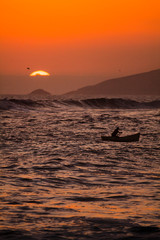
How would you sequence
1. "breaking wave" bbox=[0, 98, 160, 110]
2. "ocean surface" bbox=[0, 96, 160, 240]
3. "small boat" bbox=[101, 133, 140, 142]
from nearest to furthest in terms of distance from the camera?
"ocean surface" bbox=[0, 96, 160, 240] < "small boat" bbox=[101, 133, 140, 142] < "breaking wave" bbox=[0, 98, 160, 110]

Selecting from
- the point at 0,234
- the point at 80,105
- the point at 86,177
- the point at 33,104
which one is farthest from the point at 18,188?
the point at 80,105

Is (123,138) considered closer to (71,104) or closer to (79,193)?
(79,193)

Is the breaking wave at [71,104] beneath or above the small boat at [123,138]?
above

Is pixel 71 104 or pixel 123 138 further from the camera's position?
pixel 71 104

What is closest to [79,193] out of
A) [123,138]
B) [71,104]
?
[123,138]

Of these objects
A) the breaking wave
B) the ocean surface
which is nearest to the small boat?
the ocean surface

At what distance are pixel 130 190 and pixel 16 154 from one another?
10.5m

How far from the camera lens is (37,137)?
32625mm

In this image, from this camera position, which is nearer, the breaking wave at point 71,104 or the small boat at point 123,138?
the small boat at point 123,138

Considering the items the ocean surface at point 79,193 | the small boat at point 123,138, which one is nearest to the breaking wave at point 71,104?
the small boat at point 123,138

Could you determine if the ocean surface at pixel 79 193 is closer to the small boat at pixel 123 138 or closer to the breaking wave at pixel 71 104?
the small boat at pixel 123 138

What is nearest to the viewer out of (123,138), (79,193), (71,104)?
(79,193)

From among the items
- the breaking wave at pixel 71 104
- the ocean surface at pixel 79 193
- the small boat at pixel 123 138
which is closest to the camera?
the ocean surface at pixel 79 193

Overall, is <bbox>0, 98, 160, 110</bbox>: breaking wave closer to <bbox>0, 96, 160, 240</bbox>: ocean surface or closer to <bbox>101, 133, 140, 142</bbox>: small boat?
<bbox>101, 133, 140, 142</bbox>: small boat
